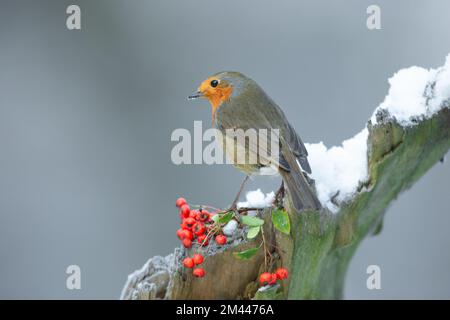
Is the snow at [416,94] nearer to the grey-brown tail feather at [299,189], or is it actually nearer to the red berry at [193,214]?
the grey-brown tail feather at [299,189]

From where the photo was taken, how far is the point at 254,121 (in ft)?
8.29

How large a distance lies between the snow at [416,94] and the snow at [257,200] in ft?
1.72

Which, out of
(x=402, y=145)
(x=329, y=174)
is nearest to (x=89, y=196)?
(x=329, y=174)

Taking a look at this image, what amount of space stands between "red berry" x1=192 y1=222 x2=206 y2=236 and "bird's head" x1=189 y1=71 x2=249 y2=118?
0.60m

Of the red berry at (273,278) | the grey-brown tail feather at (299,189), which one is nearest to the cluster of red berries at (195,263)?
the red berry at (273,278)

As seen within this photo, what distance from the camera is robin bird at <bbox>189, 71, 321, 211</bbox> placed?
7.72 ft

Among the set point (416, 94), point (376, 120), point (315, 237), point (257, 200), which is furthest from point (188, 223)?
point (416, 94)

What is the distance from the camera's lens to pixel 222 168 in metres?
3.91

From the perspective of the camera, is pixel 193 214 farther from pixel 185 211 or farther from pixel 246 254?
pixel 246 254

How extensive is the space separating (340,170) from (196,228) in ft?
1.87

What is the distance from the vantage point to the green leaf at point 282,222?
7.09ft

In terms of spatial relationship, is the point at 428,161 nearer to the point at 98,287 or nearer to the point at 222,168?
the point at 222,168
